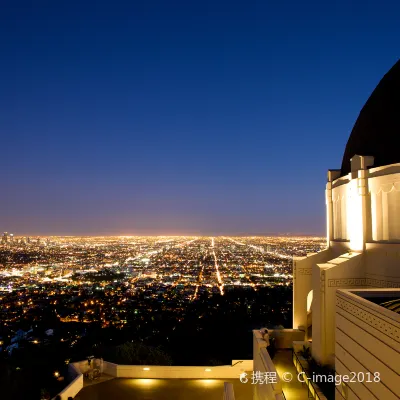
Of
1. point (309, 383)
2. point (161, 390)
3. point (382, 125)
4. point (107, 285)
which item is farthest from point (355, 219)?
point (107, 285)

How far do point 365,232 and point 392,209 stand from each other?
2.62 feet

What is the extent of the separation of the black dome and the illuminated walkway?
641cm

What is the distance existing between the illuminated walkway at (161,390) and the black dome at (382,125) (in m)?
6.41

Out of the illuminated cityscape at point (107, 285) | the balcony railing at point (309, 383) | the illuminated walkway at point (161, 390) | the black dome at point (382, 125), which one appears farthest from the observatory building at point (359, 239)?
the illuminated cityscape at point (107, 285)

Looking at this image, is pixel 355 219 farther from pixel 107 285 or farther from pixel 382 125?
pixel 107 285

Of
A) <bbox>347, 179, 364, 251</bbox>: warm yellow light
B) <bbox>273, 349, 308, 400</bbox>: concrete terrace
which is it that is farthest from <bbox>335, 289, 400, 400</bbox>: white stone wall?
<bbox>347, 179, 364, 251</bbox>: warm yellow light

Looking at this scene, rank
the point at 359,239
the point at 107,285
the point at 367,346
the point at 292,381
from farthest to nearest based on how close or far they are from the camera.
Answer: the point at 107,285, the point at 359,239, the point at 292,381, the point at 367,346

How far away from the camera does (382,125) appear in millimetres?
8742

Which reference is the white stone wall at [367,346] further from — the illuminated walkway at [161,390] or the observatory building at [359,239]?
the illuminated walkway at [161,390]

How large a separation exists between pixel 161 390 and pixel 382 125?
8.29 meters

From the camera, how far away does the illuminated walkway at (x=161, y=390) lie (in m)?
10.0

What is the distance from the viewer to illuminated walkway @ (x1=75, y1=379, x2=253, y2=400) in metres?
10.0

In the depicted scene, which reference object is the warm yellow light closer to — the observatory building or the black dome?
the observatory building

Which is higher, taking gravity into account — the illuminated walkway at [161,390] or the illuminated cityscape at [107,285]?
the illuminated walkway at [161,390]
